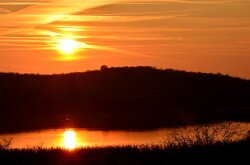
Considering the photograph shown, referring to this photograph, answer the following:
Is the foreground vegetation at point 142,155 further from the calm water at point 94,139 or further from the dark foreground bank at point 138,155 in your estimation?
the calm water at point 94,139

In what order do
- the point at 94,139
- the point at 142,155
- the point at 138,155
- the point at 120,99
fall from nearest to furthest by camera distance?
the point at 142,155
the point at 138,155
the point at 94,139
the point at 120,99

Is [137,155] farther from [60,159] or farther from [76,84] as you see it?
[76,84]

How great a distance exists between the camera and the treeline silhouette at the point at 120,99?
52.0 m

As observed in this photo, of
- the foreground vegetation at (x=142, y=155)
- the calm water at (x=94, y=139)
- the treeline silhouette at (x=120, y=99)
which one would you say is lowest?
the treeline silhouette at (x=120, y=99)

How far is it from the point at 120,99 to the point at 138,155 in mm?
45884

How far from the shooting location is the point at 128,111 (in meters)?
60.2

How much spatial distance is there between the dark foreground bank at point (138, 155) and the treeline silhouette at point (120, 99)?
23.4 meters

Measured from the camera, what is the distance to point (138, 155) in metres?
19.8

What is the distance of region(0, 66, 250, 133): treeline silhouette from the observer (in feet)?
171

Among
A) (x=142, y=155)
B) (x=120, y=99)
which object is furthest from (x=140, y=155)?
(x=120, y=99)

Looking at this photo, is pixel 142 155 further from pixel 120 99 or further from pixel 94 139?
pixel 120 99

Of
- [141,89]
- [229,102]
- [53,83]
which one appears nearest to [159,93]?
[141,89]

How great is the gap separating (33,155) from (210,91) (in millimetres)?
49613

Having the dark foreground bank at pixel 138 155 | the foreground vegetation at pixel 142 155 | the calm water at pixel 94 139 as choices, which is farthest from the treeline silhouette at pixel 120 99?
the dark foreground bank at pixel 138 155
